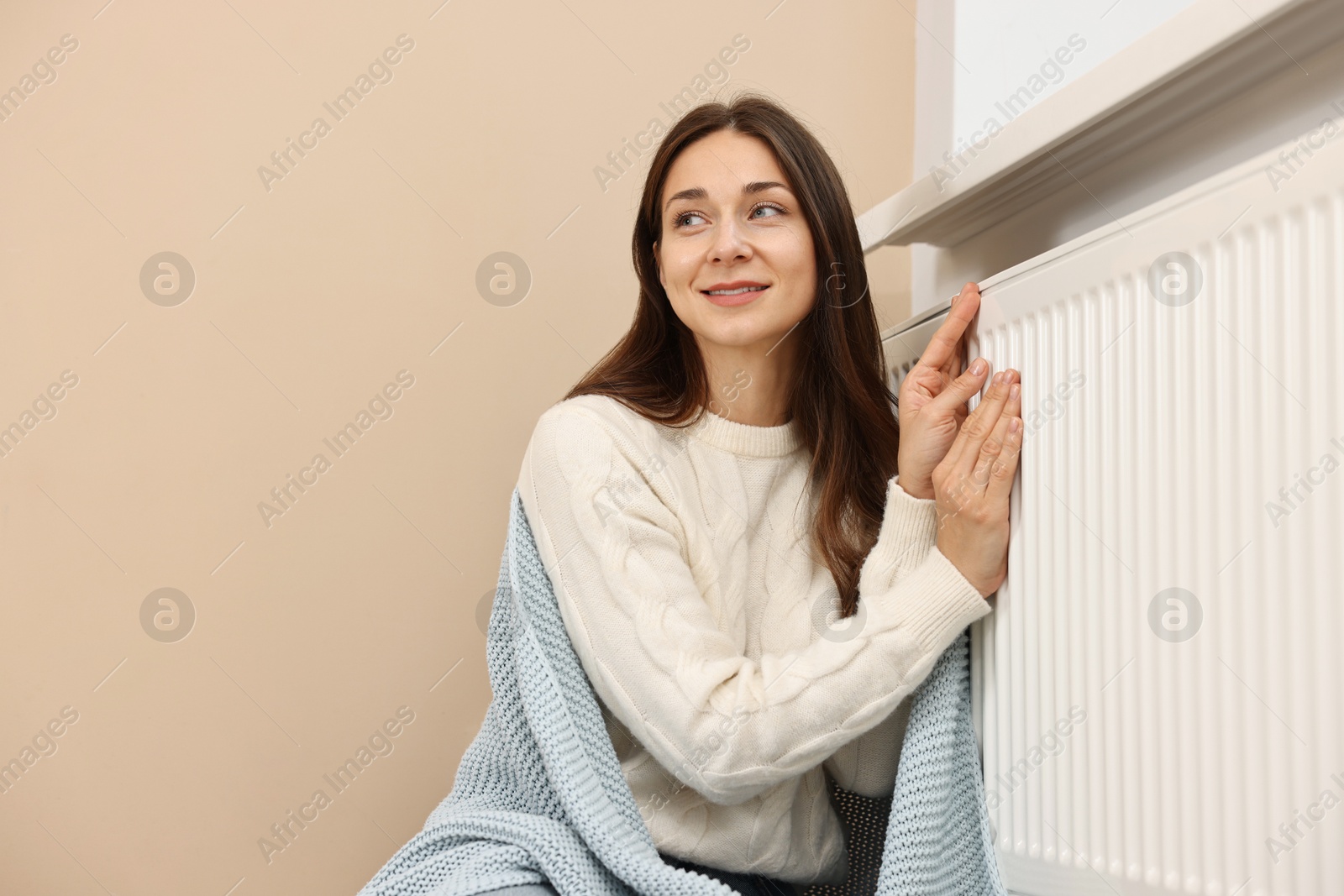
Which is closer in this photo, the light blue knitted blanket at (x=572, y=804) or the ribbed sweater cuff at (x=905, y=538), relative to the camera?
the light blue knitted blanket at (x=572, y=804)

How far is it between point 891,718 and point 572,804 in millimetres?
396

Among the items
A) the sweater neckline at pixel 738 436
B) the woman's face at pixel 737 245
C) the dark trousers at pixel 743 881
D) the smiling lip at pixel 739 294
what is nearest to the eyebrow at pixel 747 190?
the woman's face at pixel 737 245

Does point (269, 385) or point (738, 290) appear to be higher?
point (269, 385)

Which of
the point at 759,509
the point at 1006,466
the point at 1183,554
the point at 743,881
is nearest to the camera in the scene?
the point at 1183,554

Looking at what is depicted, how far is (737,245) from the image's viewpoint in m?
1.13

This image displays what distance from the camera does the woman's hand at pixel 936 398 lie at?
100 cm

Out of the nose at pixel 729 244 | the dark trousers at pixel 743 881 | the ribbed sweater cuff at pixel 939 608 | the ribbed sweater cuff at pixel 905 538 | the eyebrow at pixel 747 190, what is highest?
the eyebrow at pixel 747 190

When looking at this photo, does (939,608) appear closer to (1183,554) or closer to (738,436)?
(1183,554)

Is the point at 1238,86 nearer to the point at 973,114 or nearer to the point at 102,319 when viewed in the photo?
the point at 973,114

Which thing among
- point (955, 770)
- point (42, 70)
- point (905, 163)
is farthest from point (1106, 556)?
point (42, 70)

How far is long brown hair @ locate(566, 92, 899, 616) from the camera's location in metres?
1.18

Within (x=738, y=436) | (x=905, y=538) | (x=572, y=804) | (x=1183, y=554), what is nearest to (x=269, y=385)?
(x=738, y=436)

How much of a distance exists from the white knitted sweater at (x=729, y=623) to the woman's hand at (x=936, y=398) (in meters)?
0.04

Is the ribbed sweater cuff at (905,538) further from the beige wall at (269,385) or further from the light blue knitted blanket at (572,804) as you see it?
the beige wall at (269,385)
